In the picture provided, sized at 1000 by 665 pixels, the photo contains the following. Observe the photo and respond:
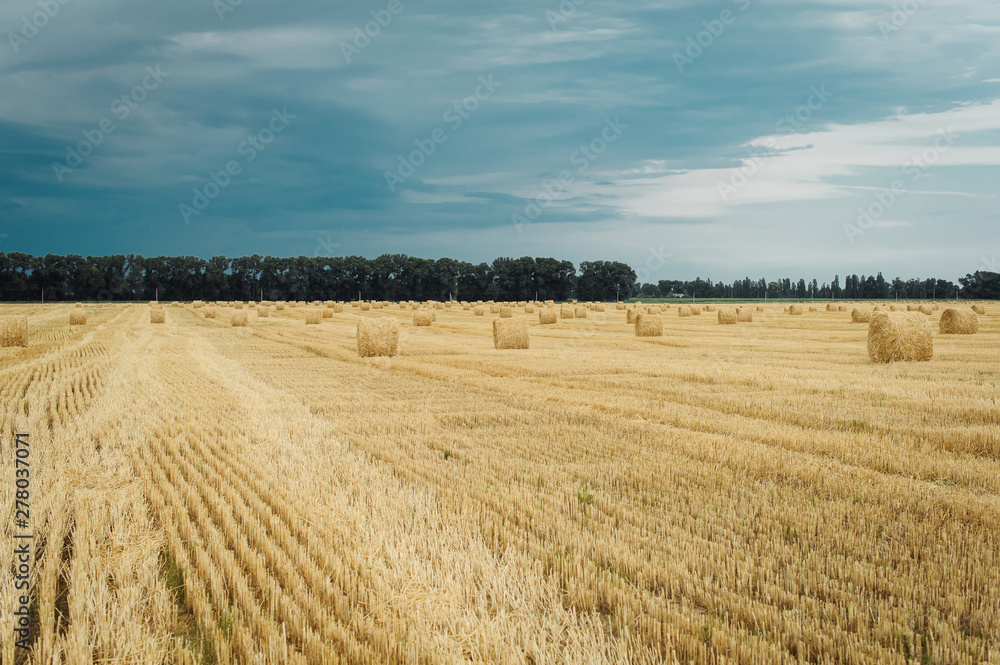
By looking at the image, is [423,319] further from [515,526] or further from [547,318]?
[515,526]

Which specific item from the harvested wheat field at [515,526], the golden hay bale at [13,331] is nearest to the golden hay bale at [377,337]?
the harvested wheat field at [515,526]

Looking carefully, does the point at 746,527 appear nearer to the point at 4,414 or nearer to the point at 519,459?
the point at 519,459

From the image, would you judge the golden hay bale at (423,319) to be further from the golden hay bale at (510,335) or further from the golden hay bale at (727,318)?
the golden hay bale at (727,318)

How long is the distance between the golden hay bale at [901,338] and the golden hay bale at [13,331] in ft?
82.4

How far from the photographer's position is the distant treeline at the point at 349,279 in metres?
106

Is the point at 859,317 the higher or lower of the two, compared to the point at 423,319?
higher

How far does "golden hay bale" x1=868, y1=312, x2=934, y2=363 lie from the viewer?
1664 centimetres

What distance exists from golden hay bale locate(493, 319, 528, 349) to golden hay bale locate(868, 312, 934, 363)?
1012 cm

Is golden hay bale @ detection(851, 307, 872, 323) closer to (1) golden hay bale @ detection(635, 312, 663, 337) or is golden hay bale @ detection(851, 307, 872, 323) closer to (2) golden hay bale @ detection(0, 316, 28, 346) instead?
(1) golden hay bale @ detection(635, 312, 663, 337)

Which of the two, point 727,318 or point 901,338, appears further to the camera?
point 727,318

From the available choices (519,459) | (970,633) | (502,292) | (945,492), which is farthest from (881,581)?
(502,292)

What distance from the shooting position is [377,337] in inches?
784

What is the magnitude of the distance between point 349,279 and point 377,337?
9992 cm

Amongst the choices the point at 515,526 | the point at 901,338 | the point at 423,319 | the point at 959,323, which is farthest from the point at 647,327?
the point at 515,526
